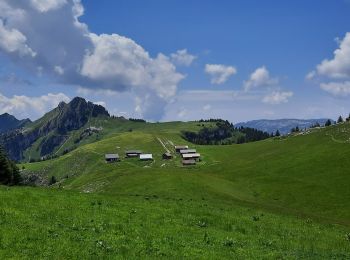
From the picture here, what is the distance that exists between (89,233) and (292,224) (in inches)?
828

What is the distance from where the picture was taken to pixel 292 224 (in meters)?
39.8

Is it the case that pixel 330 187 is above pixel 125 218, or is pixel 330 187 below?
below

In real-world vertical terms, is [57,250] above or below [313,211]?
above

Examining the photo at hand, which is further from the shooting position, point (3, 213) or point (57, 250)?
point (3, 213)

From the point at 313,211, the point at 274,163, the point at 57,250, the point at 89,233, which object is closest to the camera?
the point at 57,250

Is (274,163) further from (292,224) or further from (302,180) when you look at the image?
(292,224)

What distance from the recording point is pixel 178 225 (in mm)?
31031

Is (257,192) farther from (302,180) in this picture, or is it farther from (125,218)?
(125,218)

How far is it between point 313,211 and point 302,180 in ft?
118

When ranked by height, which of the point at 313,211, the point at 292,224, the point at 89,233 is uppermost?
the point at 89,233

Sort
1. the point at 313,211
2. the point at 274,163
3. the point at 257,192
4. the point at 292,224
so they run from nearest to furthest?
the point at 292,224 → the point at 313,211 → the point at 257,192 → the point at 274,163

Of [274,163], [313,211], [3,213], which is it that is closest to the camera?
[3,213]

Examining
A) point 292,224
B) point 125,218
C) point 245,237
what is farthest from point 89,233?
point 292,224

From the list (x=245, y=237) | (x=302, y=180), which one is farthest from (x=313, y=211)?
(x=245, y=237)
